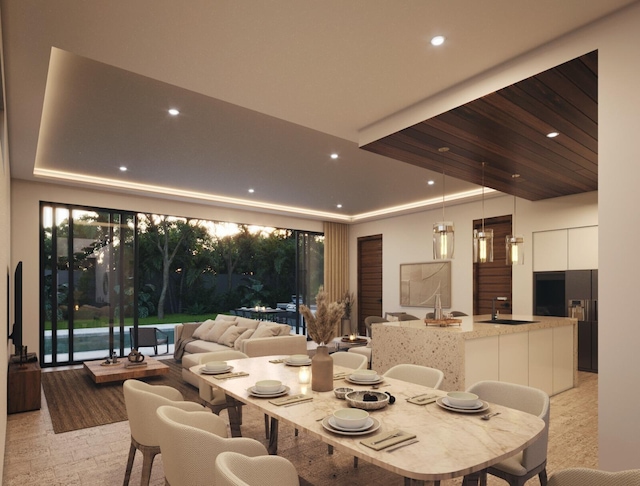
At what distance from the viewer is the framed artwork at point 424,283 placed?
7879mm

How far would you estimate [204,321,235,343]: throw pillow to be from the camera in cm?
613

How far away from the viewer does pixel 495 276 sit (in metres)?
7.34

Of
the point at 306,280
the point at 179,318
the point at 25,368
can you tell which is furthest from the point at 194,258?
the point at 25,368

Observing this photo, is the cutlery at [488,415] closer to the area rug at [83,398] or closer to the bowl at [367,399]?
the bowl at [367,399]

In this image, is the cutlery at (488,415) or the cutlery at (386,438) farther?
the cutlery at (488,415)

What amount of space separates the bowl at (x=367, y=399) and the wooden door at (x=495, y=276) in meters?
5.71

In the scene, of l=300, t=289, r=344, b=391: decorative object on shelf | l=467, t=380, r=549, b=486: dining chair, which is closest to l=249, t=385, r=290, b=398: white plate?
l=300, t=289, r=344, b=391: decorative object on shelf

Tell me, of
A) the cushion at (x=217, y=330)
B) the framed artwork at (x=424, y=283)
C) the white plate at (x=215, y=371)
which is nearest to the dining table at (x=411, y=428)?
the white plate at (x=215, y=371)

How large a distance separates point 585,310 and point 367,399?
17.4 ft

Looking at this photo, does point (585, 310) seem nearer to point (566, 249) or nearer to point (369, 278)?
point (566, 249)

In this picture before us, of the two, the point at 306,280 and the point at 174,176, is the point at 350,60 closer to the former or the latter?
the point at 174,176

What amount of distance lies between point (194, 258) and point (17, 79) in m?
9.23

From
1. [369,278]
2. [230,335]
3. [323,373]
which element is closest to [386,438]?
[323,373]

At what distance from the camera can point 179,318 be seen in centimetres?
1190
